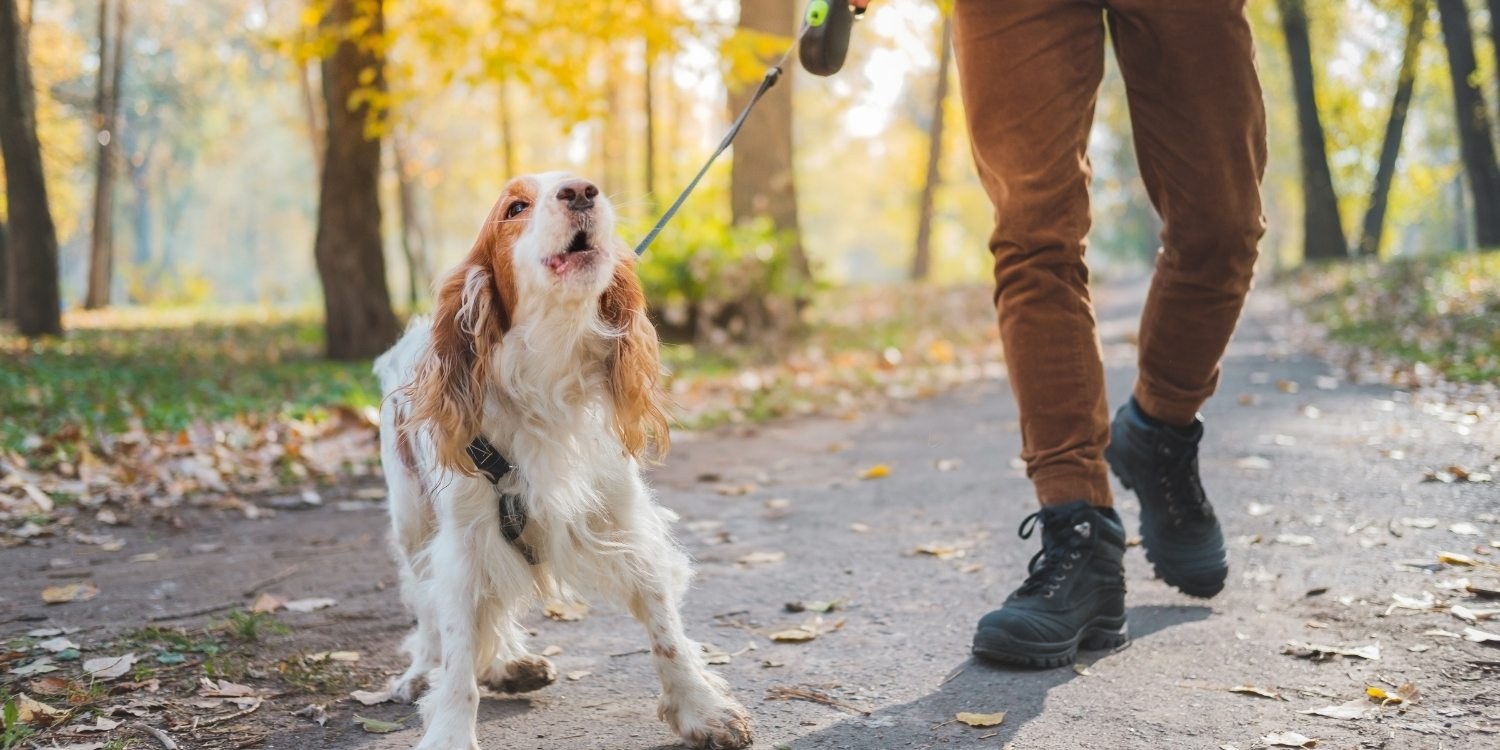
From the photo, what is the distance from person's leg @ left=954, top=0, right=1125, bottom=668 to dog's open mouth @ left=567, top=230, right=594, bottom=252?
1.11 metres

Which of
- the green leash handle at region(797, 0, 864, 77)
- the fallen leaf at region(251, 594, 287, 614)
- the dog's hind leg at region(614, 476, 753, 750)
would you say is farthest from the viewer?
the fallen leaf at region(251, 594, 287, 614)

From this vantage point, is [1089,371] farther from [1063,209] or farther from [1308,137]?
[1308,137]

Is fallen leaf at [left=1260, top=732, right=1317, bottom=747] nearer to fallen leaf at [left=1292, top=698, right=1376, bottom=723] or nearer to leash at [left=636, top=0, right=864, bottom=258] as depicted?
fallen leaf at [left=1292, top=698, right=1376, bottom=723]

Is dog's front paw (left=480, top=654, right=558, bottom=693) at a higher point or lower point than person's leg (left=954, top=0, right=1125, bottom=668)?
lower

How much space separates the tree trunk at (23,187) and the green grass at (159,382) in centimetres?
58

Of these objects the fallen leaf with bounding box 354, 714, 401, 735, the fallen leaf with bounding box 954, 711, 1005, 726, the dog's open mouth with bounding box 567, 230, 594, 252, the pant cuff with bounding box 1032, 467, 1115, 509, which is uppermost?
the dog's open mouth with bounding box 567, 230, 594, 252

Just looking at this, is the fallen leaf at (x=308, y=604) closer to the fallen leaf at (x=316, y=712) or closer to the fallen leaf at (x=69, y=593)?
the fallen leaf at (x=69, y=593)

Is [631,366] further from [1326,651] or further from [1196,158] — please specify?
[1326,651]

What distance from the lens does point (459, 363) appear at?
270 centimetres

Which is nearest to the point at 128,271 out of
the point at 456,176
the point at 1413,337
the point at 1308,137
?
the point at 456,176

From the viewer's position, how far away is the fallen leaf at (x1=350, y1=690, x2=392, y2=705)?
10.1 ft

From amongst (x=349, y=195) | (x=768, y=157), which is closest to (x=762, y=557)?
(x=349, y=195)

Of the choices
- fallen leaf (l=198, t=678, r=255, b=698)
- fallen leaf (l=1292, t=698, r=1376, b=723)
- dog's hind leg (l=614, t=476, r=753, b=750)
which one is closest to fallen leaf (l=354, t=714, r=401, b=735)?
fallen leaf (l=198, t=678, r=255, b=698)

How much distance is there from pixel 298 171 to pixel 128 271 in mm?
40578
